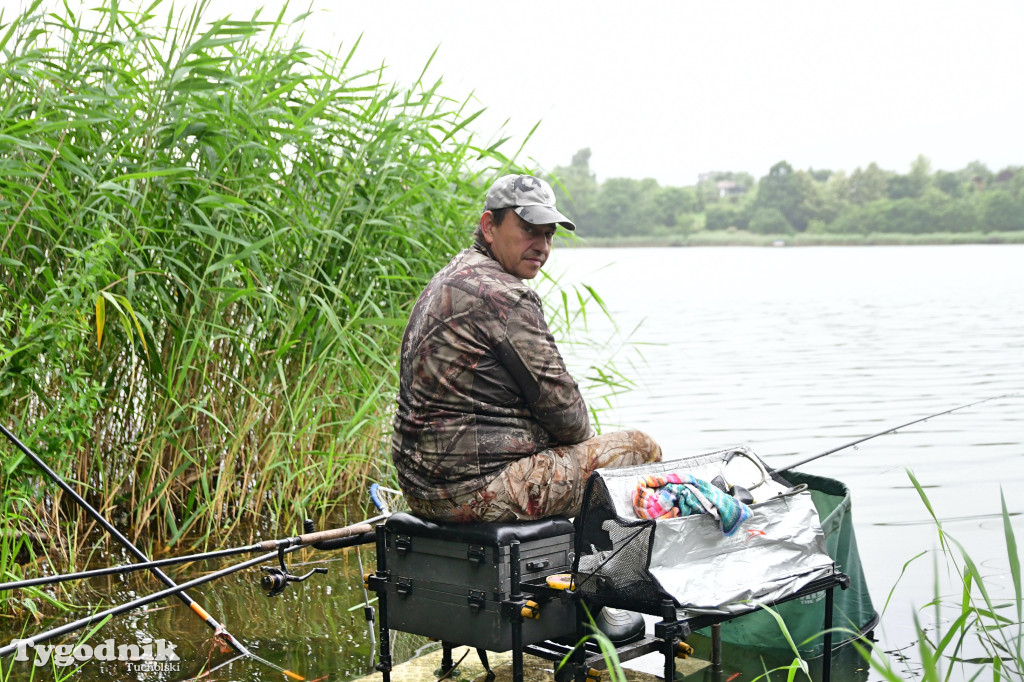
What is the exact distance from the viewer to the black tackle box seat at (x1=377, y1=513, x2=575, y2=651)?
2947 mm

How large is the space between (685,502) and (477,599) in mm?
616

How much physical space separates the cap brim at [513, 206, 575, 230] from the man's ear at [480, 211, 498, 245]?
0.31 feet

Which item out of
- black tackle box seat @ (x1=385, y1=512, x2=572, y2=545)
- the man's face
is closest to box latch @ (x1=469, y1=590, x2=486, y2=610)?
black tackle box seat @ (x1=385, y1=512, x2=572, y2=545)

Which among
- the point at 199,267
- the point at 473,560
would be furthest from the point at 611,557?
the point at 199,267

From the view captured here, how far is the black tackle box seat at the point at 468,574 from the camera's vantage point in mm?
2947

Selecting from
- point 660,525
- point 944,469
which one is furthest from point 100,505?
point 944,469

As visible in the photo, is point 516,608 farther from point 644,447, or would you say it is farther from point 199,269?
point 199,269

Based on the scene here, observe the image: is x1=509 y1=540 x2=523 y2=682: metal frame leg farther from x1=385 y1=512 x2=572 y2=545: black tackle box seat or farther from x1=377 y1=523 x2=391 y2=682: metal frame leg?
x1=377 y1=523 x2=391 y2=682: metal frame leg

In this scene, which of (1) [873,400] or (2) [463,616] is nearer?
(2) [463,616]

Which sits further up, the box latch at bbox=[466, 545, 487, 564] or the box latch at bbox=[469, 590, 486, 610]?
the box latch at bbox=[466, 545, 487, 564]

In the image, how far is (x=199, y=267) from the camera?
4.77 metres

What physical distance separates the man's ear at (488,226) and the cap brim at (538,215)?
0.31 ft

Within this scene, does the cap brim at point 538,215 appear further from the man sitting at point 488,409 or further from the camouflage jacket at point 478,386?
the camouflage jacket at point 478,386

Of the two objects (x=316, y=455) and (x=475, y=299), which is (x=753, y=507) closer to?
(x=475, y=299)
